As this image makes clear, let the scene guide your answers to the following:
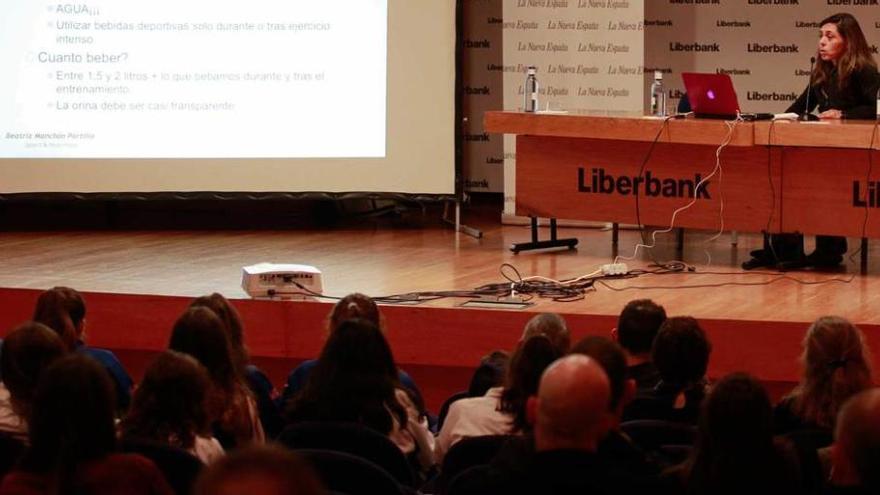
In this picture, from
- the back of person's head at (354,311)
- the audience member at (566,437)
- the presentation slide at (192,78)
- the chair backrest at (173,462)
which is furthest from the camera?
the presentation slide at (192,78)

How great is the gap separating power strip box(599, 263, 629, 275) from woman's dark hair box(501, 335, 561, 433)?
3.69 meters

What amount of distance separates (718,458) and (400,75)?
6967mm

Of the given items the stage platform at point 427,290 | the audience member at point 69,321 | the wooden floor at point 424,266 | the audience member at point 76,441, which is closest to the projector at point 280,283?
the stage platform at point 427,290

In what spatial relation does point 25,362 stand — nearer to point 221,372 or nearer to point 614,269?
point 221,372

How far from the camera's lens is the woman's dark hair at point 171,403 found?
3.75 metres

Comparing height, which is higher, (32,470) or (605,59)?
(605,59)

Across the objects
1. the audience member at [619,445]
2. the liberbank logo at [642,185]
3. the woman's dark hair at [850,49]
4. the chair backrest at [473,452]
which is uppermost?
the woman's dark hair at [850,49]

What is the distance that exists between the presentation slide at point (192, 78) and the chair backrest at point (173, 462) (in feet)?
21.1

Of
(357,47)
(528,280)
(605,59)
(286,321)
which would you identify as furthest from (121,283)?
(605,59)

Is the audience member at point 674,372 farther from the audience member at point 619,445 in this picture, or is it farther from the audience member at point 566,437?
the audience member at point 566,437

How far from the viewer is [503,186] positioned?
11211 mm

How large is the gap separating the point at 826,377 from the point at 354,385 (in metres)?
1.42

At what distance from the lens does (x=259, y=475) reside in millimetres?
1871

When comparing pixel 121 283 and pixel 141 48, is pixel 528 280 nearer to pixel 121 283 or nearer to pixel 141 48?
pixel 121 283
